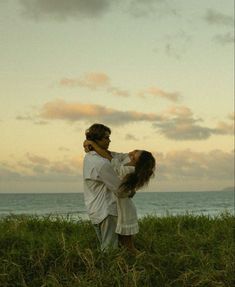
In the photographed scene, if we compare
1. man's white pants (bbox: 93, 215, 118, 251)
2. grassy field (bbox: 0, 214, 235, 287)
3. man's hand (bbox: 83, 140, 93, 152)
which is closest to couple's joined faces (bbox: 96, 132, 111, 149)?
man's hand (bbox: 83, 140, 93, 152)

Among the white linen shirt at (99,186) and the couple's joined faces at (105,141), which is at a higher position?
the couple's joined faces at (105,141)

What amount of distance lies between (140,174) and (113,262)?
1107 mm

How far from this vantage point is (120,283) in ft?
21.5

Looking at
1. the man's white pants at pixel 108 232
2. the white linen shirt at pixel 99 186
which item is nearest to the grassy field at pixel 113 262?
the man's white pants at pixel 108 232

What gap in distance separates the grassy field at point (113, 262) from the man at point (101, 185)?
38cm

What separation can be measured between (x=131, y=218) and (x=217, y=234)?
292 cm

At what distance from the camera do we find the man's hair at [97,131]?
705 centimetres

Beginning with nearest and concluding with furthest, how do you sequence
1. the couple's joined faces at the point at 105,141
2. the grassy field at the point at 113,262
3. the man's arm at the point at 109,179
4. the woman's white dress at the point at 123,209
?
the grassy field at the point at 113,262 < the man's arm at the point at 109,179 < the couple's joined faces at the point at 105,141 < the woman's white dress at the point at 123,209

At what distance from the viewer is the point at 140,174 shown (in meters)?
7.13

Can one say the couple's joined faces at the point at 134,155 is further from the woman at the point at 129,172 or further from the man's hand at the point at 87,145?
the man's hand at the point at 87,145

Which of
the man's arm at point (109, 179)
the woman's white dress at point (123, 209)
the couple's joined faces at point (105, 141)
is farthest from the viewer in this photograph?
the woman's white dress at point (123, 209)

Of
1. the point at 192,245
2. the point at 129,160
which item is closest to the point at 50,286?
the point at 129,160

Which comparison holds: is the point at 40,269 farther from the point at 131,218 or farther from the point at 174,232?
the point at 174,232

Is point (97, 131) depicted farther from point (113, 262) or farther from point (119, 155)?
point (113, 262)
